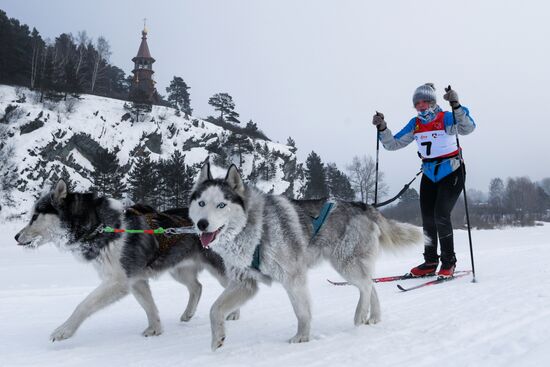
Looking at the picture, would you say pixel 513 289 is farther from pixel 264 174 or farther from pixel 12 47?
pixel 12 47

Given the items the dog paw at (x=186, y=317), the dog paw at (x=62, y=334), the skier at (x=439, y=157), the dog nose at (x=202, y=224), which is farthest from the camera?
the skier at (x=439, y=157)

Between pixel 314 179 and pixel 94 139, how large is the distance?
26968mm

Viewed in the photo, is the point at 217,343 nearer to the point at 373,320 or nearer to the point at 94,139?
the point at 373,320

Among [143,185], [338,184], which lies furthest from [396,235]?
[338,184]

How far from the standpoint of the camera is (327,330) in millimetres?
3930

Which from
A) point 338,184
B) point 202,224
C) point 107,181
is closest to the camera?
point 202,224

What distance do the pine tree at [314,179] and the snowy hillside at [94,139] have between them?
6.14ft

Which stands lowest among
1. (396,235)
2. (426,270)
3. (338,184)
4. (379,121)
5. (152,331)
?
(152,331)

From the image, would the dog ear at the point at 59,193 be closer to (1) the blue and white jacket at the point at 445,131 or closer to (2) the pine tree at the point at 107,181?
(1) the blue and white jacket at the point at 445,131

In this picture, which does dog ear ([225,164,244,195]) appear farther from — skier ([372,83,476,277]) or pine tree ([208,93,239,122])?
pine tree ([208,93,239,122])

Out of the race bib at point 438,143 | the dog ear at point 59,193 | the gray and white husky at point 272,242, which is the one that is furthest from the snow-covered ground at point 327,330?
the race bib at point 438,143

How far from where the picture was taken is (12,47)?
5016cm

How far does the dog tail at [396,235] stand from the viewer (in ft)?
15.0

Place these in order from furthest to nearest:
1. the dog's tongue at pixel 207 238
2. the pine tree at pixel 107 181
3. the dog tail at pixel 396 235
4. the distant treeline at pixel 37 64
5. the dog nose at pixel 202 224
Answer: the distant treeline at pixel 37 64
the pine tree at pixel 107 181
the dog tail at pixel 396 235
the dog's tongue at pixel 207 238
the dog nose at pixel 202 224
